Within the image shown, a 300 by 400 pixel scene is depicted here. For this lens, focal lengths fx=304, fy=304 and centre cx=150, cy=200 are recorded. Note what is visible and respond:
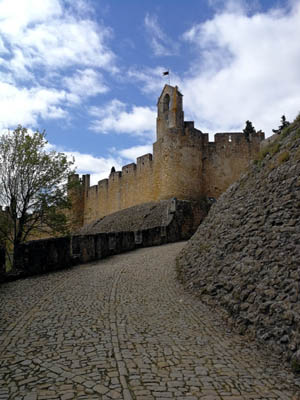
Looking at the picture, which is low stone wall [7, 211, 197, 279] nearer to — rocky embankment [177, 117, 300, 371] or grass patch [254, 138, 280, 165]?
rocky embankment [177, 117, 300, 371]

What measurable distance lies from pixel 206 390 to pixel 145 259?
8.02 meters

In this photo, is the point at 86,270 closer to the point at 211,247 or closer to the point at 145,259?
the point at 145,259

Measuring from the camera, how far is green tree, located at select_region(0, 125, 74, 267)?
1349 cm

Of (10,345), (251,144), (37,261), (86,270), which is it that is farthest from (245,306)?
(251,144)

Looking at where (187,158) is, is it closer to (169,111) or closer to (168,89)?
(169,111)

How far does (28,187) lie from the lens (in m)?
13.8

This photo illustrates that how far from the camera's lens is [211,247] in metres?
7.45

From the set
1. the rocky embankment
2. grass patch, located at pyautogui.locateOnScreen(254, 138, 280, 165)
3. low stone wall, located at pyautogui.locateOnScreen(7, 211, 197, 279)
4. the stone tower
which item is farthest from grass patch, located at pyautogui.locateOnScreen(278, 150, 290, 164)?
the stone tower

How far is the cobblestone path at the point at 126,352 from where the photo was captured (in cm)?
297

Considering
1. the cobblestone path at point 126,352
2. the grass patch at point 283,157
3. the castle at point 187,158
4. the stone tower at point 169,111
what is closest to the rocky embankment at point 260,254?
the grass patch at point 283,157

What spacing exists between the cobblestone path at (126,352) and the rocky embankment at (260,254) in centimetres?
34

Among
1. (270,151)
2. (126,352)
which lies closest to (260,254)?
(126,352)

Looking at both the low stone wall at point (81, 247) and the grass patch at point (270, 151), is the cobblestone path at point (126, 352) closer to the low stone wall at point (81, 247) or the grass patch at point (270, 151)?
the low stone wall at point (81, 247)

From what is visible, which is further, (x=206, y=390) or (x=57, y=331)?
(x=57, y=331)
